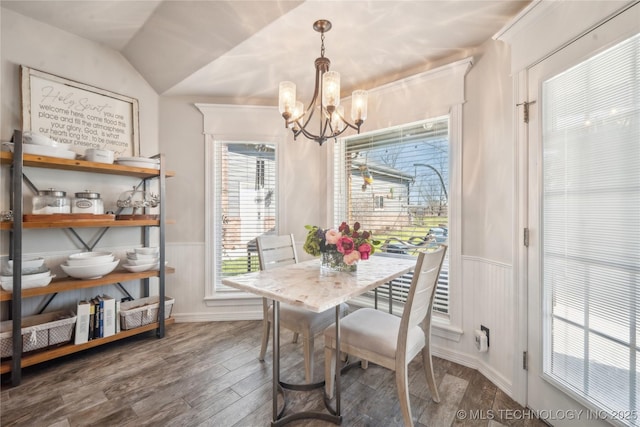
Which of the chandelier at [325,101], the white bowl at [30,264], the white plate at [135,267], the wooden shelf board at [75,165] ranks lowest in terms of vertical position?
the white plate at [135,267]

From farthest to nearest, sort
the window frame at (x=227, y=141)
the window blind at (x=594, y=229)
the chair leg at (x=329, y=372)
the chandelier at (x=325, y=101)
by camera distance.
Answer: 1. the window frame at (x=227, y=141)
2. the chair leg at (x=329, y=372)
3. the chandelier at (x=325, y=101)
4. the window blind at (x=594, y=229)

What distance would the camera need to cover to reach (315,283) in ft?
5.15

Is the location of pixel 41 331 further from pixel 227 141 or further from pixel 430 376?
pixel 430 376

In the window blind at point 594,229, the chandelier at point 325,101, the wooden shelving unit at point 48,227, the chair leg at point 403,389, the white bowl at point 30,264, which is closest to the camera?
the window blind at point 594,229

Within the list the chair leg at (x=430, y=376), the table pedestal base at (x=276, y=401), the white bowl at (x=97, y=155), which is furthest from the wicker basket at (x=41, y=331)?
the chair leg at (x=430, y=376)

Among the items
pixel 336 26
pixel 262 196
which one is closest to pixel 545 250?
pixel 336 26

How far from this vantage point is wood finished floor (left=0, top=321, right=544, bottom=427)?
5.11 ft

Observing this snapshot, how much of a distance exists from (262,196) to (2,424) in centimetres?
238

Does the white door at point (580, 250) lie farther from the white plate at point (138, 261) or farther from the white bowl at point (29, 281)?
the white bowl at point (29, 281)

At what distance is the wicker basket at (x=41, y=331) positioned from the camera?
183 centimetres

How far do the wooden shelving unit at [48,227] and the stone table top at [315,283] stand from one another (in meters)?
1.36

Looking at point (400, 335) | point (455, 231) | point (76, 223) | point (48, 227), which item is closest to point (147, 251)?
point (76, 223)

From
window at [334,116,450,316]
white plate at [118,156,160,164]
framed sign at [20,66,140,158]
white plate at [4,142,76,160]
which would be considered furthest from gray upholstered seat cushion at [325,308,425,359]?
framed sign at [20,66,140,158]

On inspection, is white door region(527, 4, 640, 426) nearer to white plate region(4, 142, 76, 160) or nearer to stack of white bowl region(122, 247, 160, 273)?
stack of white bowl region(122, 247, 160, 273)
